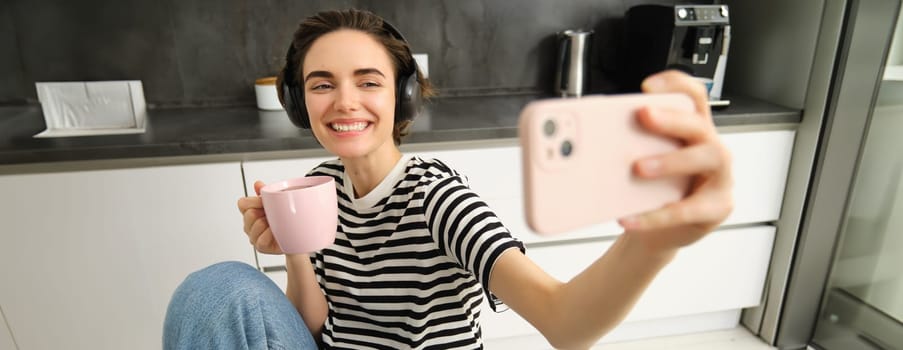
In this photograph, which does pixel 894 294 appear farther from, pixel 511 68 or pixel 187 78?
pixel 187 78

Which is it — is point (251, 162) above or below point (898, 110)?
below

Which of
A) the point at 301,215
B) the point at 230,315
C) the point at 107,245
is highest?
the point at 301,215

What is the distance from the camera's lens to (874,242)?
5.37ft

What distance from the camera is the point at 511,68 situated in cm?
198

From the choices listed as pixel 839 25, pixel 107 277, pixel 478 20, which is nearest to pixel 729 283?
pixel 839 25

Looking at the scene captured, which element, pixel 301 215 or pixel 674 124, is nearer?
pixel 674 124

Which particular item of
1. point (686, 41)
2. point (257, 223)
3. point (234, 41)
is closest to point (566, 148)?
point (257, 223)

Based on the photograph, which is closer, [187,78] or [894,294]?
[894,294]

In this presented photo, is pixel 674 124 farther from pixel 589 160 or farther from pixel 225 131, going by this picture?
pixel 225 131

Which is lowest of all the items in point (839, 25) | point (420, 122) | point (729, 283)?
point (729, 283)

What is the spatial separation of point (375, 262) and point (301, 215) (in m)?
0.18

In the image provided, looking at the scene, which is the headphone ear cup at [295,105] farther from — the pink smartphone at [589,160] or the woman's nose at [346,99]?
the pink smartphone at [589,160]

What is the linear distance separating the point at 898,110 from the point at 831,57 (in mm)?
237

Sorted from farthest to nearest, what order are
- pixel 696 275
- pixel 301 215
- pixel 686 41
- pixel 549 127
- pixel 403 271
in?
pixel 696 275
pixel 686 41
pixel 403 271
pixel 301 215
pixel 549 127
